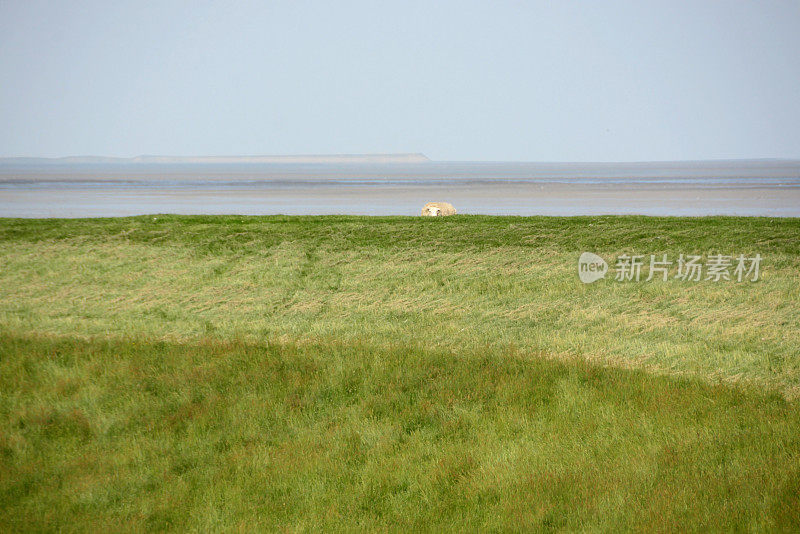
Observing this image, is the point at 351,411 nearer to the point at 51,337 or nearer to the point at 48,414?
the point at 48,414

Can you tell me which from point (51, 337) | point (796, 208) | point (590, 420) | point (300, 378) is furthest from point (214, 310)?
point (796, 208)

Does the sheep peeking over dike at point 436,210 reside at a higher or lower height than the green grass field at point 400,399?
higher

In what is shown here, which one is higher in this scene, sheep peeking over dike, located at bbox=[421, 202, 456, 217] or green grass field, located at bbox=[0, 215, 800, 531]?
sheep peeking over dike, located at bbox=[421, 202, 456, 217]

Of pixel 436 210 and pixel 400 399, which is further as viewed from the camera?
pixel 436 210

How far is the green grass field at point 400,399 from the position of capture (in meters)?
5.21

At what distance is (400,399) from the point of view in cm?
730

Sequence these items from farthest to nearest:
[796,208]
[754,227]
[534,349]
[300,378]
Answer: [796,208] → [754,227] → [534,349] → [300,378]

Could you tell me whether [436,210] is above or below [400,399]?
above

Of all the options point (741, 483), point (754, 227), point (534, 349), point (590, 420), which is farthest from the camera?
point (754, 227)

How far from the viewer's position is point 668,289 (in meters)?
12.2

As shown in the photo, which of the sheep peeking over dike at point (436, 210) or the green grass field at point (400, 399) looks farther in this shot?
the sheep peeking over dike at point (436, 210)

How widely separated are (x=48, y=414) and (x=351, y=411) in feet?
9.25

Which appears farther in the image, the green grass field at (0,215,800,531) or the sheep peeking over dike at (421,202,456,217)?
the sheep peeking over dike at (421,202,456,217)

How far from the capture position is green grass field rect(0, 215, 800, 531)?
5.21m
